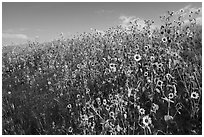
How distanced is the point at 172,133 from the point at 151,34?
3.97m

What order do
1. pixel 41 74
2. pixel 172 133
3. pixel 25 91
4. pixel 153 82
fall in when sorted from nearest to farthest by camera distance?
pixel 172 133 < pixel 153 82 < pixel 25 91 < pixel 41 74

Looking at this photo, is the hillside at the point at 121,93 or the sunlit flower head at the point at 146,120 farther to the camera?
the hillside at the point at 121,93

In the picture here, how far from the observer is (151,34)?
291 inches

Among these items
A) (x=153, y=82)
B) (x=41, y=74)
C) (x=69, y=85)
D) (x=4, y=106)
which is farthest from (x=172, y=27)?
(x=4, y=106)

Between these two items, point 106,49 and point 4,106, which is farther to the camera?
point 106,49

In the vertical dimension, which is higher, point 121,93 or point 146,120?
point 121,93

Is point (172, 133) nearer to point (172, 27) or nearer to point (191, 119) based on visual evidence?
point (191, 119)

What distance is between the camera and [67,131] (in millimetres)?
4684

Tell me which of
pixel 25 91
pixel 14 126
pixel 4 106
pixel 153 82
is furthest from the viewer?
pixel 25 91

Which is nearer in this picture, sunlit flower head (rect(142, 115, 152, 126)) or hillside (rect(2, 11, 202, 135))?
sunlit flower head (rect(142, 115, 152, 126))

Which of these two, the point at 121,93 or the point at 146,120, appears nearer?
the point at 146,120

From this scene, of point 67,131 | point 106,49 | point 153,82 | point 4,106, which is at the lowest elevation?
point 67,131

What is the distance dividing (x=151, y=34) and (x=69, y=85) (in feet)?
9.28

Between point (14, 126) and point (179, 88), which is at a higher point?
point (179, 88)
